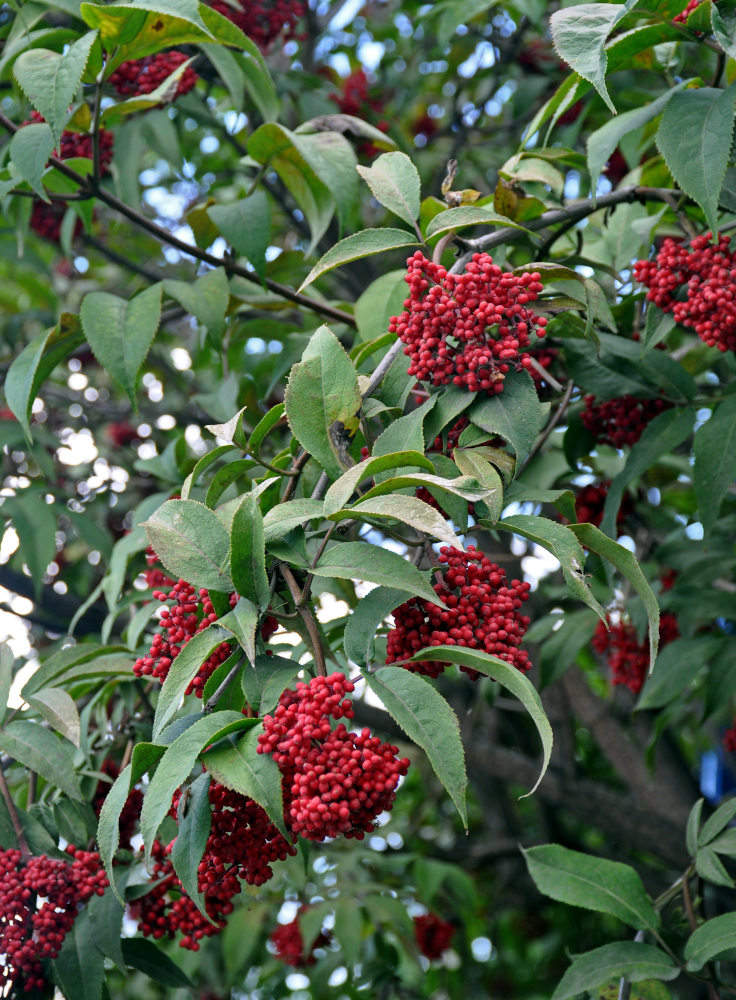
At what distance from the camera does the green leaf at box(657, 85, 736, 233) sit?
4.52ft

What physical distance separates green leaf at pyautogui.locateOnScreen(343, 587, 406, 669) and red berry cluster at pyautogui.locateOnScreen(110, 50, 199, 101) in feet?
4.79

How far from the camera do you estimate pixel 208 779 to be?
1.13m

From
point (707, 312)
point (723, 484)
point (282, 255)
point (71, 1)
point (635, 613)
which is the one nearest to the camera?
point (707, 312)

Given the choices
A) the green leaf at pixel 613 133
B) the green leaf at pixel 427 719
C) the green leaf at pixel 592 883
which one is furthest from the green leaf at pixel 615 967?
the green leaf at pixel 613 133

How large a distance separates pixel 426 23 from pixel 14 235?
63.2 inches

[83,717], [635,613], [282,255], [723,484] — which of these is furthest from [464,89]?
[83,717]

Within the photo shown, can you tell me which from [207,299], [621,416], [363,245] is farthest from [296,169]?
[621,416]

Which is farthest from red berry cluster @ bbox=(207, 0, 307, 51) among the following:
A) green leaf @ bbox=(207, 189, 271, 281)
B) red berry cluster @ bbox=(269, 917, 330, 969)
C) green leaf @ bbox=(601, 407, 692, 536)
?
red berry cluster @ bbox=(269, 917, 330, 969)

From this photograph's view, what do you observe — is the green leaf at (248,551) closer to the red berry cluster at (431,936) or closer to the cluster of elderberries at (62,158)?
the cluster of elderberries at (62,158)

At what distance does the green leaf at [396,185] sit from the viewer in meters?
1.45

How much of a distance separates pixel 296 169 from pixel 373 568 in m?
1.24

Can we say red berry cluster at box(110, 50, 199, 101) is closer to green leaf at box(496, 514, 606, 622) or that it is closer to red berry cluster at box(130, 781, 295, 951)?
green leaf at box(496, 514, 606, 622)

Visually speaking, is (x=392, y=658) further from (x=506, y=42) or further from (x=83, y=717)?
(x=506, y=42)

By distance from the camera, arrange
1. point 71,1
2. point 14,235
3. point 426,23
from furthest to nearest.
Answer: point 426,23 → point 14,235 → point 71,1
